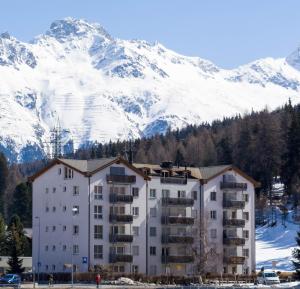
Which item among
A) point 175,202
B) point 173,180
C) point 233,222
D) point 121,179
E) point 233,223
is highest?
point 173,180

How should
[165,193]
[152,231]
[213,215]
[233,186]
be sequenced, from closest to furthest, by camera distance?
[152,231] → [165,193] → [213,215] → [233,186]

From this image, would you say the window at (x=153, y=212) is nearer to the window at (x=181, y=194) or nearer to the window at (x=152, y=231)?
the window at (x=152, y=231)

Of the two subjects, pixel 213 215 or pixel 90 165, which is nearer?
pixel 90 165

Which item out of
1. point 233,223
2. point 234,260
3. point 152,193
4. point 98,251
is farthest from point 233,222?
point 98,251

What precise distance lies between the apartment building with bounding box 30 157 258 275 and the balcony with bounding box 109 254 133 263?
12 centimetres

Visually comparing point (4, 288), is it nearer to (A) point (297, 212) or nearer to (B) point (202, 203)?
(B) point (202, 203)

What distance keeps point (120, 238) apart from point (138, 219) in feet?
13.8

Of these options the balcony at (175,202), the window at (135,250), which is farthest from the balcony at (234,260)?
the window at (135,250)

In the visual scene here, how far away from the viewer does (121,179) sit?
141m

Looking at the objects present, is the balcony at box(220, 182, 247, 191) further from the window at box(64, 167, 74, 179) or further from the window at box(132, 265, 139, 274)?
the window at box(64, 167, 74, 179)

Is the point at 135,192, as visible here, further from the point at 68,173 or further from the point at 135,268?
the point at 135,268

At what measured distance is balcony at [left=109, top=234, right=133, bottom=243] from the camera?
5468 inches

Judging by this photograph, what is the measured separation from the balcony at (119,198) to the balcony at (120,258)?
6691 millimetres

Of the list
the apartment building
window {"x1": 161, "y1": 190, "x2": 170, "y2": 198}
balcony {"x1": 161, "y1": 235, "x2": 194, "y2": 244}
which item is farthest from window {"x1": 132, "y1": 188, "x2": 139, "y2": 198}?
balcony {"x1": 161, "y1": 235, "x2": 194, "y2": 244}
